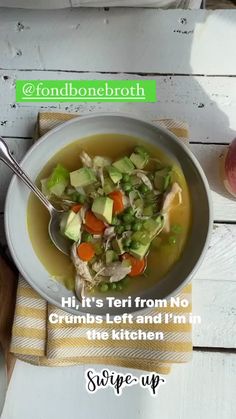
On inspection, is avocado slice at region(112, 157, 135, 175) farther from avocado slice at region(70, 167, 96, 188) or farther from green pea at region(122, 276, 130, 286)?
green pea at region(122, 276, 130, 286)

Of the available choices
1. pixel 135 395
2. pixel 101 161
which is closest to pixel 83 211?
pixel 101 161

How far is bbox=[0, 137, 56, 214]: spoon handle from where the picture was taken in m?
1.12

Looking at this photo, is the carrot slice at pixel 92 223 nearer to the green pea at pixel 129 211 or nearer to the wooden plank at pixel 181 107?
the green pea at pixel 129 211

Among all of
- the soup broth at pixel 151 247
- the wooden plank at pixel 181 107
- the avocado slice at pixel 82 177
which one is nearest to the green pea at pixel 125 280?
the soup broth at pixel 151 247

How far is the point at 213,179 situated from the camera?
124 centimetres

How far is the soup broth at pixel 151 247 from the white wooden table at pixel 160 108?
0.09 meters

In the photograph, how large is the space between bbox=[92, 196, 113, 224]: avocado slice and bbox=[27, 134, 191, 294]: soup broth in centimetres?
11

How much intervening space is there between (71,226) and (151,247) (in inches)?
6.9

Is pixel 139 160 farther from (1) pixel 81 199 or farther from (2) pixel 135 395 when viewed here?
(2) pixel 135 395

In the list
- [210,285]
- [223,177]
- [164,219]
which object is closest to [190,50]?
[223,177]

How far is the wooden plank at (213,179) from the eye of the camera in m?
1.23

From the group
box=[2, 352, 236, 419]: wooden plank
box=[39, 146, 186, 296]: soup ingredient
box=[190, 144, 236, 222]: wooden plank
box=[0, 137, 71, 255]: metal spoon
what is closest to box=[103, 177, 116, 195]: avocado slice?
box=[39, 146, 186, 296]: soup ingredient

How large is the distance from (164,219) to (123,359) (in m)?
0.30

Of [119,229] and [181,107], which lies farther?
[181,107]
